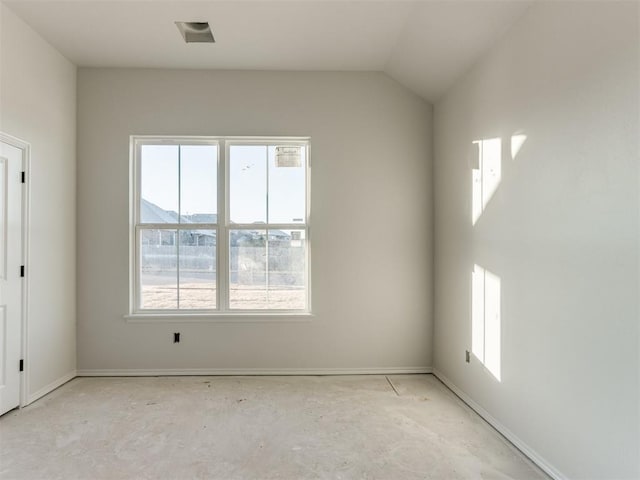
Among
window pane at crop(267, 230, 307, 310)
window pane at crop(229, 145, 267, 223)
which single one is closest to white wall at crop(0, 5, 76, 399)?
window pane at crop(229, 145, 267, 223)

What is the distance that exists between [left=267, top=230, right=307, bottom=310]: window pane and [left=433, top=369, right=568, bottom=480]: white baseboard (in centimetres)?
161

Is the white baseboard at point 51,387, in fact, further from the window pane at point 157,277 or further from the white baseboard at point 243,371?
the window pane at point 157,277

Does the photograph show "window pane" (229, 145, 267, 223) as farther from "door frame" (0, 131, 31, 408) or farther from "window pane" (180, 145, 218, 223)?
"door frame" (0, 131, 31, 408)

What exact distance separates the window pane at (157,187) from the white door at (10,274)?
1008 millimetres

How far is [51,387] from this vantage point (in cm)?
310

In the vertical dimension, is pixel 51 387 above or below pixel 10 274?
below

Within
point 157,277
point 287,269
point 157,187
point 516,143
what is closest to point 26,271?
point 157,277

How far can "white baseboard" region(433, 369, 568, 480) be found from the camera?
6.43ft

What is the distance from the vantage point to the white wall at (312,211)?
137 inches

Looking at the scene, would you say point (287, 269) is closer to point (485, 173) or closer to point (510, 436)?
point (485, 173)

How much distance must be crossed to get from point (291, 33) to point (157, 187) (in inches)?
77.2

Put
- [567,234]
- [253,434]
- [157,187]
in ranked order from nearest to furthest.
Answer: [567,234] < [253,434] < [157,187]

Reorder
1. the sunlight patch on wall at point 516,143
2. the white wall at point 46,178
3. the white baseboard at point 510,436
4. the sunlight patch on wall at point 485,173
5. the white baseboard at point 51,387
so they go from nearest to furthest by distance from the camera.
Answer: the white baseboard at point 510,436 → the sunlight patch on wall at point 516,143 → the sunlight patch on wall at point 485,173 → the white wall at point 46,178 → the white baseboard at point 51,387

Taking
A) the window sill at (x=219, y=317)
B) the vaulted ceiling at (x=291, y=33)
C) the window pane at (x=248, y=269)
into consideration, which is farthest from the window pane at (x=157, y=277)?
the vaulted ceiling at (x=291, y=33)
